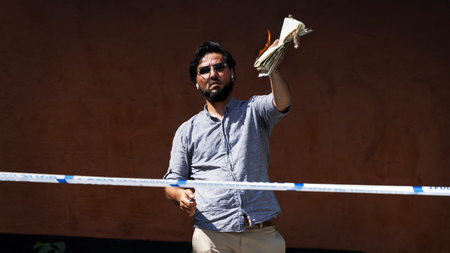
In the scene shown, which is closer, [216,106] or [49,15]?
[216,106]

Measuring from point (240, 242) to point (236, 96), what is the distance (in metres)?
1.81

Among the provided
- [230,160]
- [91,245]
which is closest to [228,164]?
[230,160]

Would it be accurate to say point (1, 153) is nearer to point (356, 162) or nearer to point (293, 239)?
point (293, 239)

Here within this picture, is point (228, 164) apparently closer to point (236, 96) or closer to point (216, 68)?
point (216, 68)

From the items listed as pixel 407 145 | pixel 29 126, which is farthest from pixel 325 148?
pixel 29 126

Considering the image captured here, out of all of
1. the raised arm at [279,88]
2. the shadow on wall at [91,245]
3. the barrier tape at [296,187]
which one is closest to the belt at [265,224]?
the barrier tape at [296,187]

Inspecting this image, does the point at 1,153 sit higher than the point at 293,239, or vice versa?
the point at 1,153

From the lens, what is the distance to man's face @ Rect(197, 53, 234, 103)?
191 centimetres

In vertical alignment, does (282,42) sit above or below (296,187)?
above

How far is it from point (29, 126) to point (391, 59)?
3302 millimetres

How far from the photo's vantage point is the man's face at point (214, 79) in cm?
191

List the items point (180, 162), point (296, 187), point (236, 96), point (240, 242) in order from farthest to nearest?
point (236, 96) → point (180, 162) → point (240, 242) → point (296, 187)

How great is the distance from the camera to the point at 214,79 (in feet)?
6.28

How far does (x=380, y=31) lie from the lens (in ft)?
10.8
